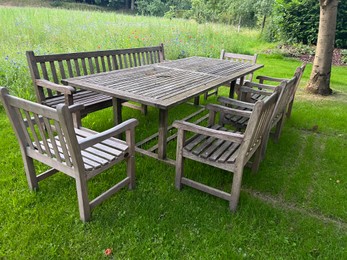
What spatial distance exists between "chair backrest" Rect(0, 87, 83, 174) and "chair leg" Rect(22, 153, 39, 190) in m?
0.09

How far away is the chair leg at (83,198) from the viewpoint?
197cm

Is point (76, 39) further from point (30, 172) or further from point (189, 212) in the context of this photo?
point (189, 212)

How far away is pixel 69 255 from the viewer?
1.87m

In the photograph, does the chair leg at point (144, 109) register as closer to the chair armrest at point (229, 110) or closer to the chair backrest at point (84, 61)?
the chair backrest at point (84, 61)

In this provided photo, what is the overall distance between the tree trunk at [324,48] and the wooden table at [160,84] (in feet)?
8.80

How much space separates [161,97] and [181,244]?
128 centimetres

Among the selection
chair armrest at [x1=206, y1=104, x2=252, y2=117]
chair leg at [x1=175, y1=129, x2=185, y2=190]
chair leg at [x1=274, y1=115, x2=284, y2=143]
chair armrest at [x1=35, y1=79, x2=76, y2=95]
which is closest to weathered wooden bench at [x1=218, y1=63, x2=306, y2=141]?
chair leg at [x1=274, y1=115, x2=284, y2=143]

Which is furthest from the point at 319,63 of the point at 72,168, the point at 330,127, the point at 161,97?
the point at 72,168

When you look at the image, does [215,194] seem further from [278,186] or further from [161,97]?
[161,97]

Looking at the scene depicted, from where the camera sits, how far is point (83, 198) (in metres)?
2.04

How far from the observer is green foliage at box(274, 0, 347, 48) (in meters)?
11.7

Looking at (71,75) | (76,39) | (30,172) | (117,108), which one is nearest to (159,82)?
(117,108)

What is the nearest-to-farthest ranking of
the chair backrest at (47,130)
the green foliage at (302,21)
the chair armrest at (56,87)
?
the chair backrest at (47,130)
the chair armrest at (56,87)
the green foliage at (302,21)

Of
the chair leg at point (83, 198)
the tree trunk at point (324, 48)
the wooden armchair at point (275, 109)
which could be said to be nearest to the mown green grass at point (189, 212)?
the chair leg at point (83, 198)
